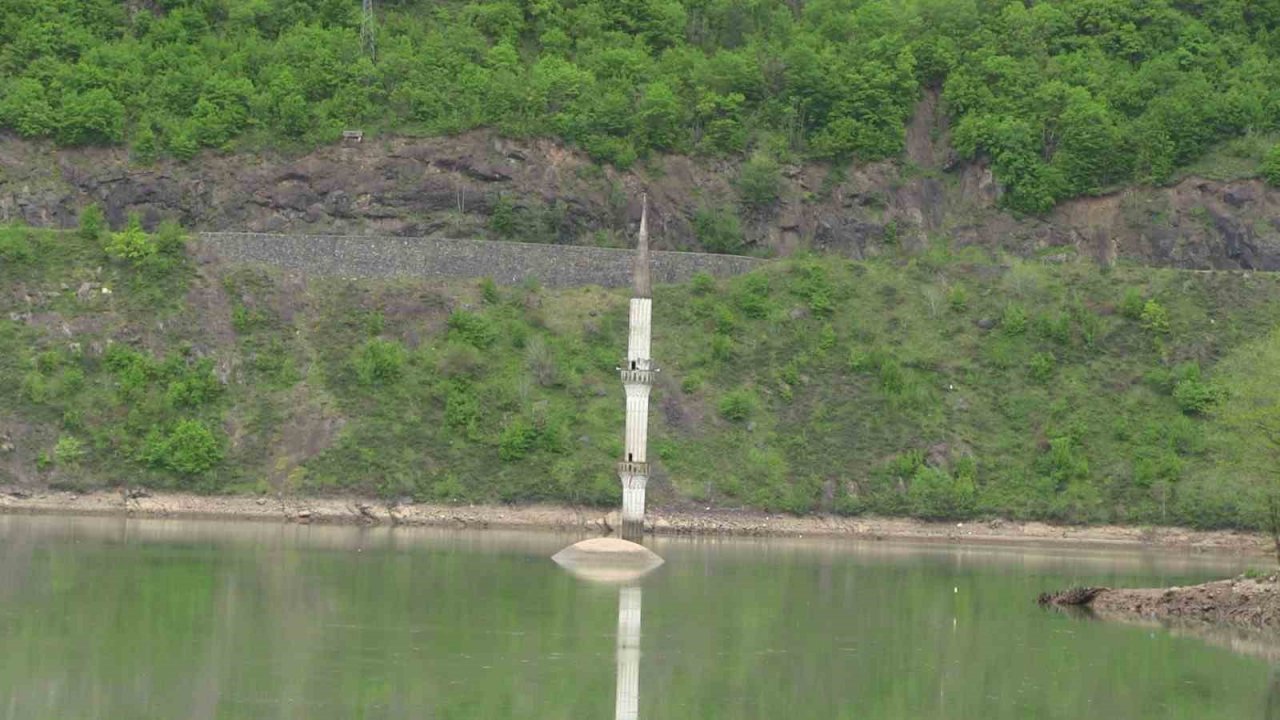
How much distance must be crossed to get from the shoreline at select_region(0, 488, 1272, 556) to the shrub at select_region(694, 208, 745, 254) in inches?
896

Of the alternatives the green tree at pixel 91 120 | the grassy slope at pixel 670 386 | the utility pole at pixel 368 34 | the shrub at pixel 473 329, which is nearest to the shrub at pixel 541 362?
the grassy slope at pixel 670 386

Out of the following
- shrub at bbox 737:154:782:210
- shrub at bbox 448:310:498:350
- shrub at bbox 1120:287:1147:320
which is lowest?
A: shrub at bbox 448:310:498:350

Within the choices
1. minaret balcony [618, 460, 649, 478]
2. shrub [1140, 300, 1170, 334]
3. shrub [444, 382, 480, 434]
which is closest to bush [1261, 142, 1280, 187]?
shrub [1140, 300, 1170, 334]

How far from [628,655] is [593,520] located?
128ft

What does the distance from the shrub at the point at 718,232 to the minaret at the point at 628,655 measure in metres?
48.9

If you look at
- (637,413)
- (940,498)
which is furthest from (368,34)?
(637,413)

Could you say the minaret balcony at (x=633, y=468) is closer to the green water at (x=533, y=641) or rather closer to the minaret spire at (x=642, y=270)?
the minaret spire at (x=642, y=270)

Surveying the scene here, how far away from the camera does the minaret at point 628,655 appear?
4378cm

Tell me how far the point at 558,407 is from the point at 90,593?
129 ft

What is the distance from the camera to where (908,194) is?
117312 mm

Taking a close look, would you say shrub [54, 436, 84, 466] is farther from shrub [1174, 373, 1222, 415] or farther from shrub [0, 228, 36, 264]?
shrub [1174, 373, 1222, 415]

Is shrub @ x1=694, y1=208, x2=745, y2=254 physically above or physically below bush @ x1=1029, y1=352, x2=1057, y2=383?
above

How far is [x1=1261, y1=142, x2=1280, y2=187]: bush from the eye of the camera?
114 meters

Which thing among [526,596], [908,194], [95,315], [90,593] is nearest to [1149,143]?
[908,194]
